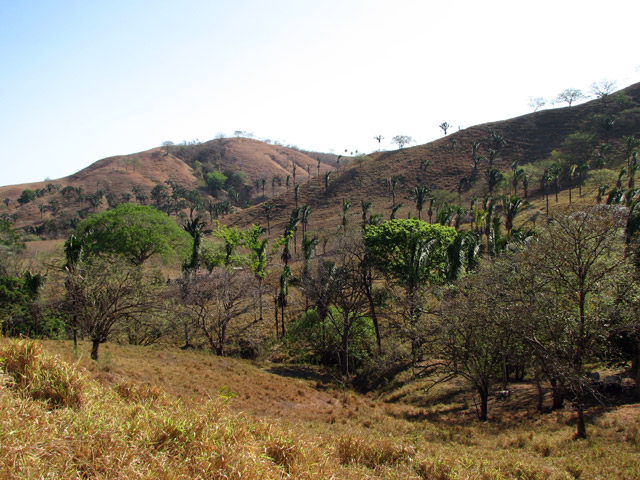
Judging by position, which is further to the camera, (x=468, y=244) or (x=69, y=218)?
(x=69, y=218)

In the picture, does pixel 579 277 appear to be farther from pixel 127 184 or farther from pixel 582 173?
pixel 127 184

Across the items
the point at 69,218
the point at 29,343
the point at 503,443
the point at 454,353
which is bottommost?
the point at 503,443

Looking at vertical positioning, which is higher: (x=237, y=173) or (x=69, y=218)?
(x=237, y=173)

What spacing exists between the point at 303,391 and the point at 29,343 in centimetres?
1763

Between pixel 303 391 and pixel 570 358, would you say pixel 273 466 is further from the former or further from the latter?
pixel 303 391

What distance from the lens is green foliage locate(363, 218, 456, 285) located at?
30828 millimetres

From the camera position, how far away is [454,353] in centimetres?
1728

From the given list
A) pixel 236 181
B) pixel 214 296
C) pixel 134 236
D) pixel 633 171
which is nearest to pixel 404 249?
pixel 214 296

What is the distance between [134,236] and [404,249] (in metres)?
31.3

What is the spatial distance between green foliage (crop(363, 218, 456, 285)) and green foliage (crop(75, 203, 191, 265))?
26.1 metres

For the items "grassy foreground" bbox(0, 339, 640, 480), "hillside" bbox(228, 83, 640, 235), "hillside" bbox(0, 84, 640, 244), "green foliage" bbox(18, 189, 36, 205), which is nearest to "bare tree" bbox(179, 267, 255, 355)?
"grassy foreground" bbox(0, 339, 640, 480)

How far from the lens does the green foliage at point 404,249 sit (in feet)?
101

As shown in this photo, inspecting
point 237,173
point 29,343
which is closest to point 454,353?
point 29,343

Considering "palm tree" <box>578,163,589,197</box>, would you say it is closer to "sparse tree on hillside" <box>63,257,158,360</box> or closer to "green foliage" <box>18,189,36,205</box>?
"sparse tree on hillside" <box>63,257,158,360</box>
